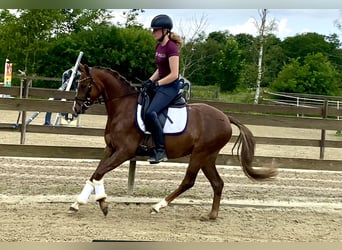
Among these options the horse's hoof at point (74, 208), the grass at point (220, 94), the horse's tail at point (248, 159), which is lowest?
the horse's hoof at point (74, 208)

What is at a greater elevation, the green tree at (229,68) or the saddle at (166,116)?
the green tree at (229,68)

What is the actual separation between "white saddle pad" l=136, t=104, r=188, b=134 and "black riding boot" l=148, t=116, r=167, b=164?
0.06m

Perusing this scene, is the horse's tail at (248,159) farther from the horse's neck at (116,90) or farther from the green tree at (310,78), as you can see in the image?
the green tree at (310,78)

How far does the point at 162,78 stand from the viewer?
A: 3.88 m

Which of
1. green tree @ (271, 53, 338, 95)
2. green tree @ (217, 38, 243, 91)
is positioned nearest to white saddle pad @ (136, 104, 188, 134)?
green tree @ (271, 53, 338, 95)

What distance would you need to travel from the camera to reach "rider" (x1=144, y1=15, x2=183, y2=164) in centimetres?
367

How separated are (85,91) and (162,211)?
1.26m

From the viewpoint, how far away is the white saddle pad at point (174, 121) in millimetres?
3900

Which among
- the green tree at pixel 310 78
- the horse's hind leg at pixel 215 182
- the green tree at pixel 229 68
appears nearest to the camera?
the horse's hind leg at pixel 215 182

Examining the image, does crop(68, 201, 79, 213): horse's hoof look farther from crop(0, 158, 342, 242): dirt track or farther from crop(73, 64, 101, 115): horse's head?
crop(73, 64, 101, 115): horse's head

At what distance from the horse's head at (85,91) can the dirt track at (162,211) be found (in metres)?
0.89

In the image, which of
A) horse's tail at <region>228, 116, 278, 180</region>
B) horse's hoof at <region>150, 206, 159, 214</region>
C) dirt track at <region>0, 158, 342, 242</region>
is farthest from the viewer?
horse's tail at <region>228, 116, 278, 180</region>

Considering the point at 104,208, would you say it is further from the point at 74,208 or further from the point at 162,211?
the point at 162,211

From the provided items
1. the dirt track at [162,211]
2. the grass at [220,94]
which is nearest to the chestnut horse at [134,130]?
the dirt track at [162,211]
